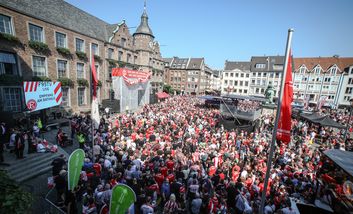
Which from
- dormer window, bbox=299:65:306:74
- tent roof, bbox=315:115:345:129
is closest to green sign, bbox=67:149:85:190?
tent roof, bbox=315:115:345:129

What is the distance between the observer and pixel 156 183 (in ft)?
25.6

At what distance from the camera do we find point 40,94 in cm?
1182

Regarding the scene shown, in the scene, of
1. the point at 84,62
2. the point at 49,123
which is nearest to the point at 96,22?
the point at 84,62

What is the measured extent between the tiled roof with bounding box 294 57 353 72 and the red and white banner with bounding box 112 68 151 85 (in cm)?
4965

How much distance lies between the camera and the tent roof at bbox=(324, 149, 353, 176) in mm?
6027

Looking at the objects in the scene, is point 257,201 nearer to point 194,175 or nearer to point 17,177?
point 194,175

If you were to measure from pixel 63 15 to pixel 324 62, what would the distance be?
65878mm

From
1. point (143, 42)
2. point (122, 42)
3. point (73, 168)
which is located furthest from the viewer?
point (143, 42)

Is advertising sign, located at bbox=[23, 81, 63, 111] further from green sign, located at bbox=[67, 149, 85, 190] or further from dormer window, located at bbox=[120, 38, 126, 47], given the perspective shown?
dormer window, located at bbox=[120, 38, 126, 47]

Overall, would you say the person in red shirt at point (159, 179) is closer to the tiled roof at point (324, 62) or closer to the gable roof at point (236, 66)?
the tiled roof at point (324, 62)

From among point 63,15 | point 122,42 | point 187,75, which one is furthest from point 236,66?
point 63,15

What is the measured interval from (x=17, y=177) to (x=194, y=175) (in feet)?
29.3

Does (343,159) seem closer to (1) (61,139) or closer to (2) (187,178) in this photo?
(2) (187,178)

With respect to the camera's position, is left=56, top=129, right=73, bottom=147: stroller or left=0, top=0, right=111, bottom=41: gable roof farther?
left=0, top=0, right=111, bottom=41: gable roof
